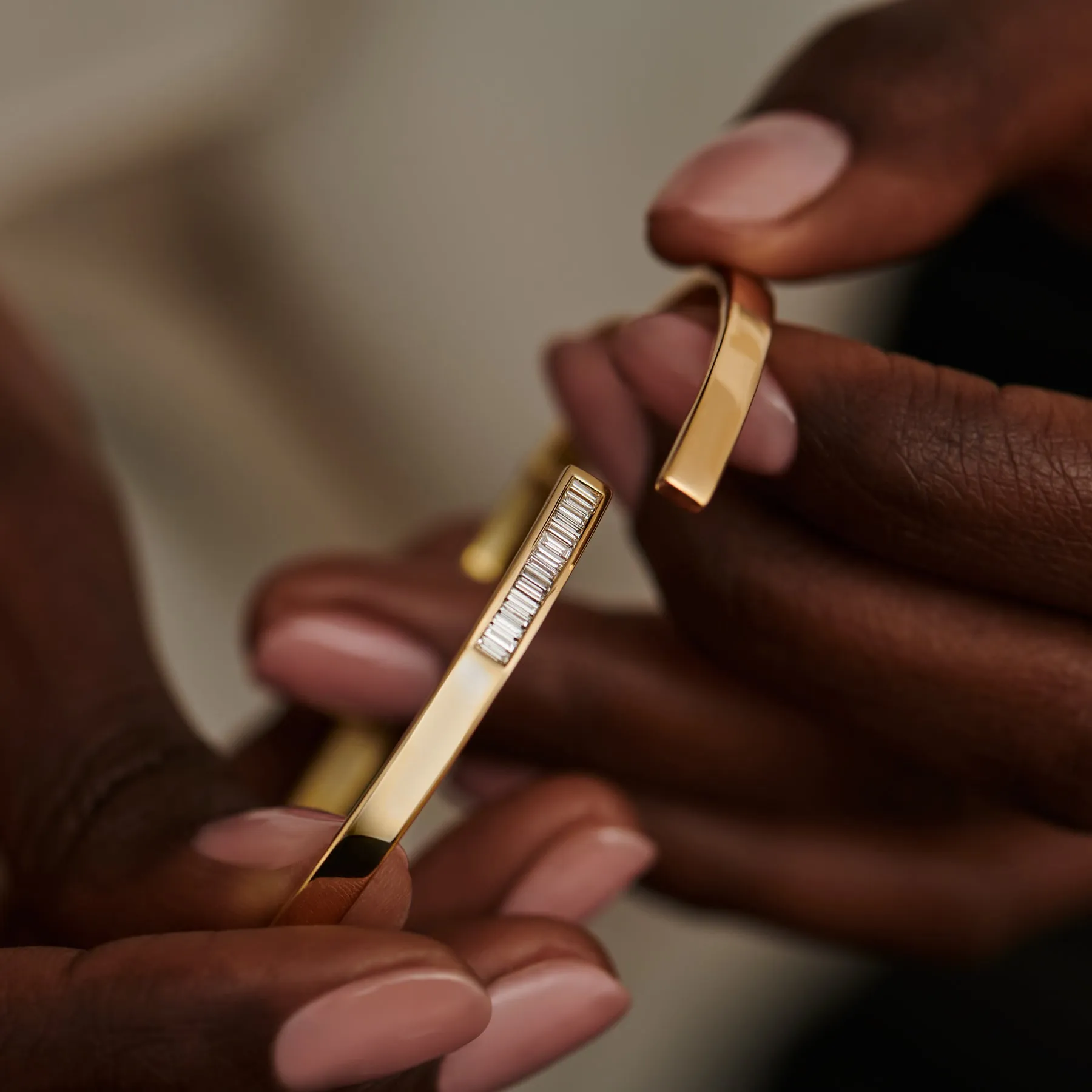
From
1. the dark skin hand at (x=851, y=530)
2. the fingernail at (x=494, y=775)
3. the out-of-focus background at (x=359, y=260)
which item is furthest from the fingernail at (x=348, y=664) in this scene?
the out-of-focus background at (x=359, y=260)

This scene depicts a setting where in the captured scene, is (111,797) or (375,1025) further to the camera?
(111,797)

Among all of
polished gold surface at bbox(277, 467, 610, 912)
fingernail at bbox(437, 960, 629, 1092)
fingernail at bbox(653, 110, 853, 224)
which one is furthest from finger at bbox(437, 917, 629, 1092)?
fingernail at bbox(653, 110, 853, 224)

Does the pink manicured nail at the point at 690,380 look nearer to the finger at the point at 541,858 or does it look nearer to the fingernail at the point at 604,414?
the fingernail at the point at 604,414

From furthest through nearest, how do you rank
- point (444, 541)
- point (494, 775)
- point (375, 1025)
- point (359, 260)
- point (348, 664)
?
point (359, 260), point (444, 541), point (494, 775), point (348, 664), point (375, 1025)

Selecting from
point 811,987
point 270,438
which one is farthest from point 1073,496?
point 270,438

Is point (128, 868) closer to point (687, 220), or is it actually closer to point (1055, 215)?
point (687, 220)

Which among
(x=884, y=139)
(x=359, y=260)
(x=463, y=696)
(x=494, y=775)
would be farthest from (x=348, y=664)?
(x=359, y=260)

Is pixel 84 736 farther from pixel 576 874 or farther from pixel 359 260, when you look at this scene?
pixel 359 260
